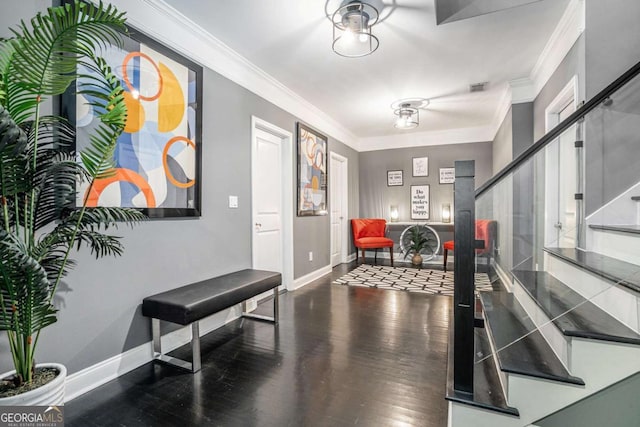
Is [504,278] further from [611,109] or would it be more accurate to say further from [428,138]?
[428,138]

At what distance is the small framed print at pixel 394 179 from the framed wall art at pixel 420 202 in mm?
292

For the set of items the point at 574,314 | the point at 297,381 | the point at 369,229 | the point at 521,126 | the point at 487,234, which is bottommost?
the point at 297,381

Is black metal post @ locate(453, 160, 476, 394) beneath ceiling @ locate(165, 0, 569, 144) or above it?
beneath

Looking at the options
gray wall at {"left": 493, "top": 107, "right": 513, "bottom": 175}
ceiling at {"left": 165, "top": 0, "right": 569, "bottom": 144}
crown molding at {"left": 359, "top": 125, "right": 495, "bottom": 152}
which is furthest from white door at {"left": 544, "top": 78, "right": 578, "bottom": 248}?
crown molding at {"left": 359, "top": 125, "right": 495, "bottom": 152}

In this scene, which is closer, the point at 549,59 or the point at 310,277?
the point at 549,59

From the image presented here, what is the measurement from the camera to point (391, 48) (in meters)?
2.85

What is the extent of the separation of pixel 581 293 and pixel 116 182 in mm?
2875

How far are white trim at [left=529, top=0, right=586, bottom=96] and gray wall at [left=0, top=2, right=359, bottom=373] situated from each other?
9.34 feet

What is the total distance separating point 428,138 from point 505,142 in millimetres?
2000

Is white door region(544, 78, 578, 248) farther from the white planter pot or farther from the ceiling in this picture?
the white planter pot

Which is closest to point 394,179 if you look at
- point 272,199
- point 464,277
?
point 272,199

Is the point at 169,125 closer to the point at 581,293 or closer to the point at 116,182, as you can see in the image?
the point at 116,182

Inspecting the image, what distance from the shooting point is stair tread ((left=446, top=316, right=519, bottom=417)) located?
142 cm

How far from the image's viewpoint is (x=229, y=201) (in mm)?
2932
